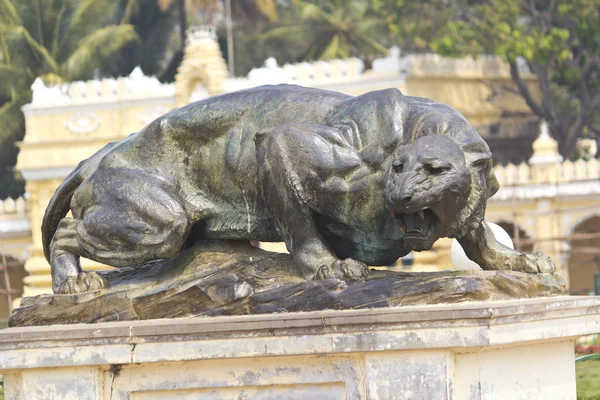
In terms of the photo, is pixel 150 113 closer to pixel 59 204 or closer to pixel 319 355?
pixel 59 204

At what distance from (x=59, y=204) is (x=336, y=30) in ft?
90.4

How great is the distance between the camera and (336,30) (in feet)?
111

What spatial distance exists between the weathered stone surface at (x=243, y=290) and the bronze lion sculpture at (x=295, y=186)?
94 millimetres

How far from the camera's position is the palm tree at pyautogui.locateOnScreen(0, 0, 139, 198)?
3042 centimetres

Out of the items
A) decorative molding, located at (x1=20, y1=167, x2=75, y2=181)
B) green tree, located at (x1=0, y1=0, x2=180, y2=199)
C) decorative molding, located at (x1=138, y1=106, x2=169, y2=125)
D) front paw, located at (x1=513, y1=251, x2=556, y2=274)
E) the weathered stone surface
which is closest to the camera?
the weathered stone surface

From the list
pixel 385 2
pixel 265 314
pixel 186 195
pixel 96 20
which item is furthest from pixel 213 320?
pixel 96 20

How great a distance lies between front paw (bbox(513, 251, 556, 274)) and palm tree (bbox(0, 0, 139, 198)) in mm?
24976

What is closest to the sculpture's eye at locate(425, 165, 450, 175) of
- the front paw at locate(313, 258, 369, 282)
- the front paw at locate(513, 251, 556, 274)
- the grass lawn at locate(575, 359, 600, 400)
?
the front paw at locate(313, 258, 369, 282)

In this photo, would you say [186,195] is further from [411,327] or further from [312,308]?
[411,327]

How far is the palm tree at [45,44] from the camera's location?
30.4 meters

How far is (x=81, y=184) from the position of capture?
6508 millimetres

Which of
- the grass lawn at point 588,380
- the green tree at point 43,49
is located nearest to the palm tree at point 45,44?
the green tree at point 43,49

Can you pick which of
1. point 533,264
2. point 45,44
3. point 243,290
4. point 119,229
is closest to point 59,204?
point 119,229

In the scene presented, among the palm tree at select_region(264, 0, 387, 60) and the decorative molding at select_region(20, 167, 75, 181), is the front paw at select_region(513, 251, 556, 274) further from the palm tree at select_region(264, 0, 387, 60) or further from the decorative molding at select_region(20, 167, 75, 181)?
the palm tree at select_region(264, 0, 387, 60)
